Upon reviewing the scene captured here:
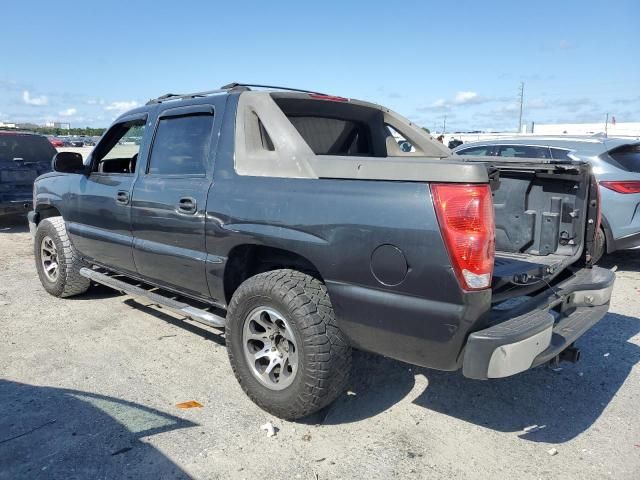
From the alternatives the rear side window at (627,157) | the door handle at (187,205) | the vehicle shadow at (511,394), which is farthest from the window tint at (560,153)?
the door handle at (187,205)

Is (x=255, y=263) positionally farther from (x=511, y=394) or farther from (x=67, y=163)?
(x=67, y=163)

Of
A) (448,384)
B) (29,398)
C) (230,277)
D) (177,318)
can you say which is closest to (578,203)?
(448,384)

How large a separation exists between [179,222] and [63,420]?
1428 millimetres

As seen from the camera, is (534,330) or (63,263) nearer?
(534,330)

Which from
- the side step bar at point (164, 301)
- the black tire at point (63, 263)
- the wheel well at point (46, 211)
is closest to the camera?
the side step bar at point (164, 301)

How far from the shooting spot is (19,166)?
9.68 meters

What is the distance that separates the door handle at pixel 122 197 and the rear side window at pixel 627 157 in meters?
5.92

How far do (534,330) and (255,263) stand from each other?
→ 180 cm

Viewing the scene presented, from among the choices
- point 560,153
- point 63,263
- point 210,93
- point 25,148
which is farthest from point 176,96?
point 25,148

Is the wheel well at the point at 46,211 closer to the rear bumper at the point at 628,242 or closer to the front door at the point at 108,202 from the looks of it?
the front door at the point at 108,202

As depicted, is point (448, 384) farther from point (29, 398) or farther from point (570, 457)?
point (29, 398)

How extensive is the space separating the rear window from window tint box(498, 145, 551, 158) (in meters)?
8.21

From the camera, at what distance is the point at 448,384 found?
3.76 metres

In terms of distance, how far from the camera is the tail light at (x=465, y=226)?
96.0 inches
